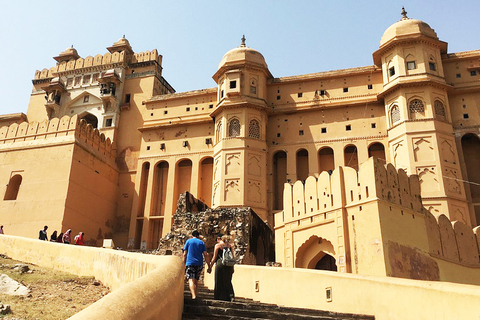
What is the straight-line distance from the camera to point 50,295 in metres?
7.51

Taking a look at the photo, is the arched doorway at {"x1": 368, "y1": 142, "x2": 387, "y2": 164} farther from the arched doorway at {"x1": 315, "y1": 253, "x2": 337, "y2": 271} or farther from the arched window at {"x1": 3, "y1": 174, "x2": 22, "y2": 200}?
the arched window at {"x1": 3, "y1": 174, "x2": 22, "y2": 200}

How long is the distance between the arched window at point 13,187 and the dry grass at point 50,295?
1595 cm

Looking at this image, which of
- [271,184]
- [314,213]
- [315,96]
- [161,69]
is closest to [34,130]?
[161,69]

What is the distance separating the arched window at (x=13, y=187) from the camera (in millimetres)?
24766

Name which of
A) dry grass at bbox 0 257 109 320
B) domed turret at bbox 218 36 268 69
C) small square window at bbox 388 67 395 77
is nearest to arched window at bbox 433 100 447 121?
small square window at bbox 388 67 395 77

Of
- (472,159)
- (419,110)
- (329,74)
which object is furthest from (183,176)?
(472,159)

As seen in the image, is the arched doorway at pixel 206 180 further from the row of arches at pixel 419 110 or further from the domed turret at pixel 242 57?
the row of arches at pixel 419 110

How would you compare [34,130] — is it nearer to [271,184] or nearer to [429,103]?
[271,184]

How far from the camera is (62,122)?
1019 inches

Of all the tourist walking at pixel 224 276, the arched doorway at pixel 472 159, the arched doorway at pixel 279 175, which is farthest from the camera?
the arched doorway at pixel 279 175

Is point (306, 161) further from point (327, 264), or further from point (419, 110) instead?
point (327, 264)

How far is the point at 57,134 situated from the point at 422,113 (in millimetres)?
19228

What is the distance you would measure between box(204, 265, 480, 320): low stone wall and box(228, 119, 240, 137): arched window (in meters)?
14.3

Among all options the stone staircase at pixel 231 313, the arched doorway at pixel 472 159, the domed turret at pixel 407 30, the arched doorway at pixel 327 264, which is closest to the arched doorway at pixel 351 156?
the arched doorway at pixel 472 159
